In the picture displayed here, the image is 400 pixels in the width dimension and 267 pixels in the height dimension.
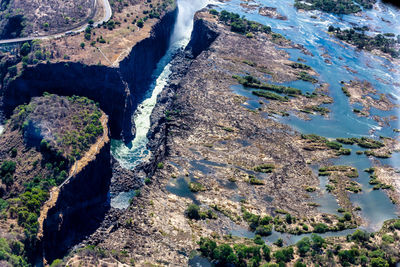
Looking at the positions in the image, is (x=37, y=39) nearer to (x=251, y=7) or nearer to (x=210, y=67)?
(x=210, y=67)

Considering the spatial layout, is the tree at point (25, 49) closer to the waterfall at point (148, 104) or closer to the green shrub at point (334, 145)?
the waterfall at point (148, 104)

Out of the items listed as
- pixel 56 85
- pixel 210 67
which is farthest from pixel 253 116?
pixel 56 85

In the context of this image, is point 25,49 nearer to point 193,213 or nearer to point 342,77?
point 193,213

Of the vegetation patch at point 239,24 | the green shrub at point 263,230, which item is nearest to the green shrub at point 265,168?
the green shrub at point 263,230

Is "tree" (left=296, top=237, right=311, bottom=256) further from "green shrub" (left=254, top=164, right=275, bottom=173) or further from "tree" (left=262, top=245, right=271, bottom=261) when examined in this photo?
"green shrub" (left=254, top=164, right=275, bottom=173)

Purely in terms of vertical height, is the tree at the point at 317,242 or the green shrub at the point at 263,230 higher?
the tree at the point at 317,242

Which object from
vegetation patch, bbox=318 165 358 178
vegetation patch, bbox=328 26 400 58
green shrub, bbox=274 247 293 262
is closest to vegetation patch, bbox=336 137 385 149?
vegetation patch, bbox=318 165 358 178

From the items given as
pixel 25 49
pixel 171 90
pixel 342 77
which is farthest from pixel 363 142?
pixel 25 49
